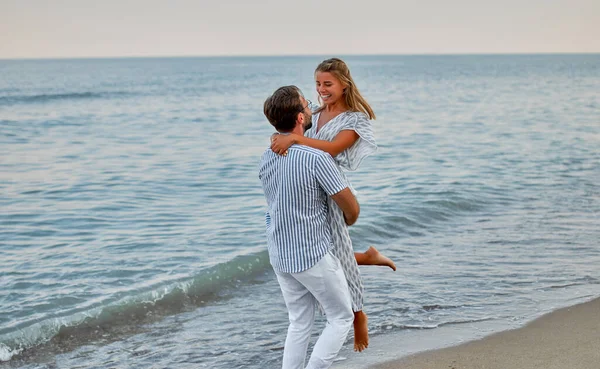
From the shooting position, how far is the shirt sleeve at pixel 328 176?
12.3ft

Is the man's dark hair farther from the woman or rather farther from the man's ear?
the woman

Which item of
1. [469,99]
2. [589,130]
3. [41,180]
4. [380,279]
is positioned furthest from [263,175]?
[469,99]

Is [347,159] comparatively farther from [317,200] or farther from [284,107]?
[284,107]

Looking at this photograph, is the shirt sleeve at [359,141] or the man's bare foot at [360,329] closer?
the shirt sleeve at [359,141]

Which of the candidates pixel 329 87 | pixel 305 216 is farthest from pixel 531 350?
pixel 329 87

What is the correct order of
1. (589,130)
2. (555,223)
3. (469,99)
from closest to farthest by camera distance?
(555,223)
(589,130)
(469,99)

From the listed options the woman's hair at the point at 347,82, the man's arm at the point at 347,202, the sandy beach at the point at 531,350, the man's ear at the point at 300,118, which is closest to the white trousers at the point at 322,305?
the man's arm at the point at 347,202

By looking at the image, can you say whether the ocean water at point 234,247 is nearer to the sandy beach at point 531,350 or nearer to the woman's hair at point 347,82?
the sandy beach at point 531,350

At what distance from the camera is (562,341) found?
5414mm

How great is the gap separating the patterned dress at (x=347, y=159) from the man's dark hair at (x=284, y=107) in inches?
10.9

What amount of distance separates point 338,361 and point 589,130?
2010cm

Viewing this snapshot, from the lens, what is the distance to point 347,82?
395 centimetres

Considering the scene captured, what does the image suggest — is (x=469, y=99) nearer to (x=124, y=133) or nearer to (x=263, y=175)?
(x=124, y=133)

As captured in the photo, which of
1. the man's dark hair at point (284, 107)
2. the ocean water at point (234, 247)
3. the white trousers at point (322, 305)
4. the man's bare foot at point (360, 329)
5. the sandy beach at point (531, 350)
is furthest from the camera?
the ocean water at point (234, 247)
